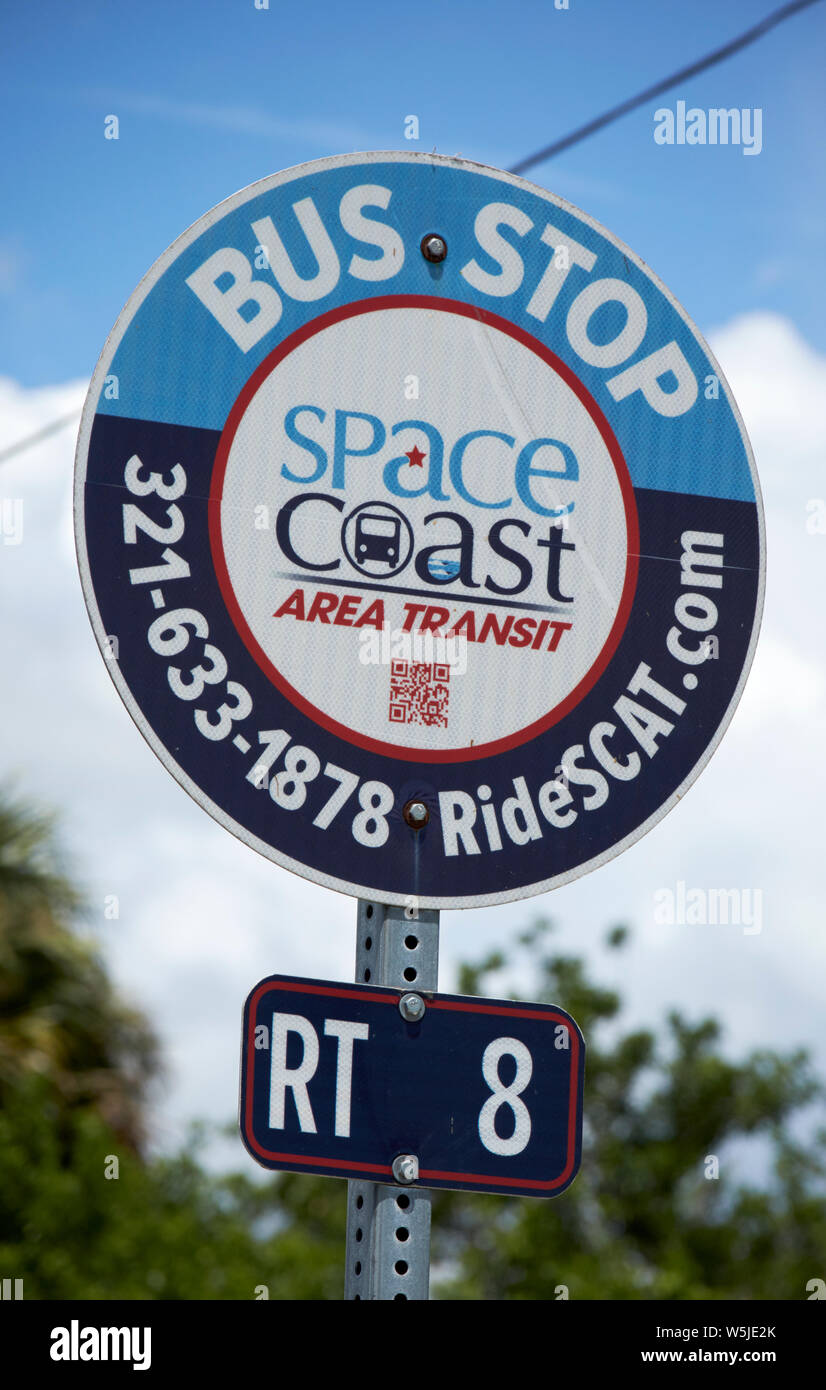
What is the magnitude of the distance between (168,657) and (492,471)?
468 millimetres

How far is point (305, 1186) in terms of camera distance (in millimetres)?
18000

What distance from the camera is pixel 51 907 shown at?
10586mm

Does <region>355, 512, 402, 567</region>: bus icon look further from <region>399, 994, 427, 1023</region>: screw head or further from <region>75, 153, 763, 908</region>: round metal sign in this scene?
<region>399, 994, 427, 1023</region>: screw head

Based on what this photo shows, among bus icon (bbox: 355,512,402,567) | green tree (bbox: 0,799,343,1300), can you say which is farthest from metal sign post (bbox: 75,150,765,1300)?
green tree (bbox: 0,799,343,1300)

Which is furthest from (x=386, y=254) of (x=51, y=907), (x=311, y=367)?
(x=51, y=907)

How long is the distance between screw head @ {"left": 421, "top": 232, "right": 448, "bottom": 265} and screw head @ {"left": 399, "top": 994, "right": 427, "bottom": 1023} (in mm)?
928

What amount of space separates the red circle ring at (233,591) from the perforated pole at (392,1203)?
20 cm

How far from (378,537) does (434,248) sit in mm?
410

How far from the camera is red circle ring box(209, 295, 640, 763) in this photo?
6.81ft

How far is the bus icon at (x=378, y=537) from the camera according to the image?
6.91 ft

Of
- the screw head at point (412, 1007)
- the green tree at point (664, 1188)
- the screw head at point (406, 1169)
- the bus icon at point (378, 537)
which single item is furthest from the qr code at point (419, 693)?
the green tree at point (664, 1188)

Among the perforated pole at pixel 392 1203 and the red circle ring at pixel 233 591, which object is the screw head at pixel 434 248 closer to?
the red circle ring at pixel 233 591

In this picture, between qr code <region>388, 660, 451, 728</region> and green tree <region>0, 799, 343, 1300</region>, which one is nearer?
qr code <region>388, 660, 451, 728</region>
